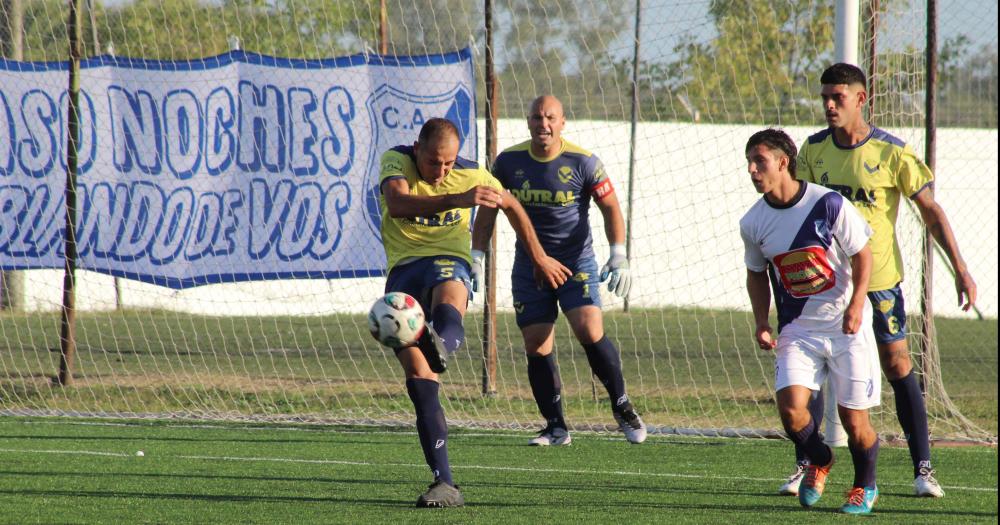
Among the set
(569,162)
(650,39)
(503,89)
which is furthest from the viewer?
(503,89)

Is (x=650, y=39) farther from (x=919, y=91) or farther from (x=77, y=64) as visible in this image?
(x=77, y=64)

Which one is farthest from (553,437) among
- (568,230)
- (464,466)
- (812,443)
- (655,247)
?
(655,247)

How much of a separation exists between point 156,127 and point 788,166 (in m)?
6.27

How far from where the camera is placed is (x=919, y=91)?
8.98 meters

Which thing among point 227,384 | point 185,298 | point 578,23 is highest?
point 578,23

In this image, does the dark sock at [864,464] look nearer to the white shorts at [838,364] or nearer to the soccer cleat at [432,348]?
the white shorts at [838,364]

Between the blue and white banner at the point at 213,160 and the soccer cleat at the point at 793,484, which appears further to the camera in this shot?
the blue and white banner at the point at 213,160

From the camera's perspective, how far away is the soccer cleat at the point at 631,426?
7211 mm

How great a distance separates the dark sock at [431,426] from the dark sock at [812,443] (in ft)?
5.12

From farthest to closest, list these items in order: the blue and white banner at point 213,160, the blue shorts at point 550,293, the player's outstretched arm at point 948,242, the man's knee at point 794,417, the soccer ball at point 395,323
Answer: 1. the blue and white banner at point 213,160
2. the blue shorts at point 550,293
3. the player's outstretched arm at point 948,242
4. the man's knee at point 794,417
5. the soccer ball at point 395,323

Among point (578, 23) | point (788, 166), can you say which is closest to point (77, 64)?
point (578, 23)

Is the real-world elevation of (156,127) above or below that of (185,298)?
above

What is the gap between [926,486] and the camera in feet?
19.2

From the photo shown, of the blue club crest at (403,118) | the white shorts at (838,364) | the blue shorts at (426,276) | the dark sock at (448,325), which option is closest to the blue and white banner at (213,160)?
the blue club crest at (403,118)
